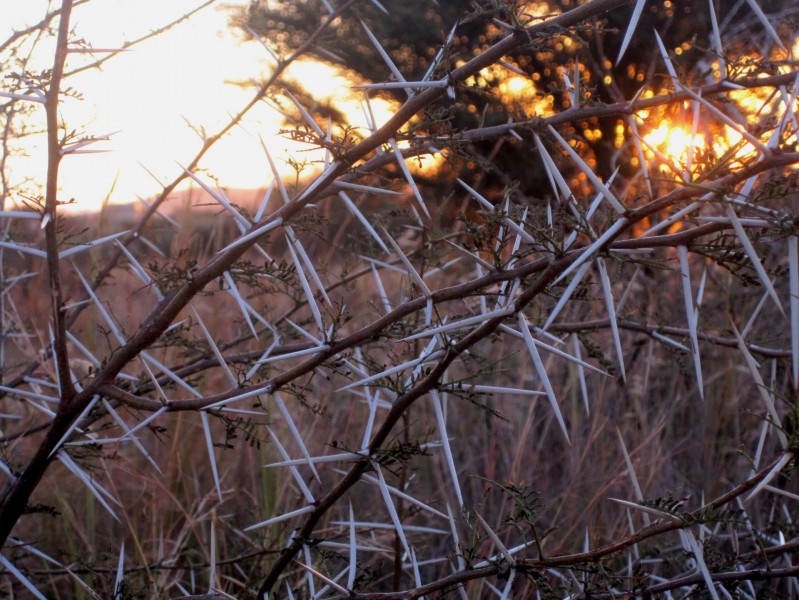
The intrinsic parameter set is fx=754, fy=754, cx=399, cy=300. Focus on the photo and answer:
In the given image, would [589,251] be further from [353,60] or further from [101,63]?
[353,60]

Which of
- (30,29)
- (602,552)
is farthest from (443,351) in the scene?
(30,29)

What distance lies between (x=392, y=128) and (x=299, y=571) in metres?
1.17

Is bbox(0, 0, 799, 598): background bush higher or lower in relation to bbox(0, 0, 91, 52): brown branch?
lower

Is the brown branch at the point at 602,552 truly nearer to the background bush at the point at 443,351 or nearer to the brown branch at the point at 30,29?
the background bush at the point at 443,351

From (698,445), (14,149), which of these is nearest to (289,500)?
(14,149)

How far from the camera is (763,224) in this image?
65 centimetres

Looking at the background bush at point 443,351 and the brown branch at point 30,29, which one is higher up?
the brown branch at point 30,29

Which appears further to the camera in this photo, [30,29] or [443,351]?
[30,29]

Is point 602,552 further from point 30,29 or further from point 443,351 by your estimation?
point 30,29

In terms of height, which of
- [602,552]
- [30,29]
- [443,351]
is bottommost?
[602,552]

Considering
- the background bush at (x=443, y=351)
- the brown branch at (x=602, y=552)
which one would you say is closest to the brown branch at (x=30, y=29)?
the background bush at (x=443, y=351)

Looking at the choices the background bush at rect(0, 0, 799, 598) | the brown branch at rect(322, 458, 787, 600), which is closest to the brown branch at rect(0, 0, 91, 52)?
the background bush at rect(0, 0, 799, 598)

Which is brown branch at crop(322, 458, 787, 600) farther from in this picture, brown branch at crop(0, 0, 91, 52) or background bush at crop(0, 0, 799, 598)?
brown branch at crop(0, 0, 91, 52)

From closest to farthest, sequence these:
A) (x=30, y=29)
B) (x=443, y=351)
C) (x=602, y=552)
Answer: (x=602, y=552) < (x=443, y=351) < (x=30, y=29)
